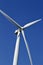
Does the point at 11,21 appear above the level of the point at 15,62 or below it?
above

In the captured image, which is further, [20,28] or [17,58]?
[20,28]

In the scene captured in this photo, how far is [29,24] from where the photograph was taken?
37.7 metres

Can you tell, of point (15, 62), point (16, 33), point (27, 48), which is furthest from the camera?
point (16, 33)

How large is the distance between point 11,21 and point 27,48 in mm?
5188

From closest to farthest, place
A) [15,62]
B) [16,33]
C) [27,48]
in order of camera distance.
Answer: [15,62]
[27,48]
[16,33]

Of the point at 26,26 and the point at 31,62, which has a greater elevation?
the point at 26,26

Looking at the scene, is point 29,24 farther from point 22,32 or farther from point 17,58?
point 17,58

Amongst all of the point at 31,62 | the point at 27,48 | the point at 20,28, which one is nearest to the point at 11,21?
the point at 20,28

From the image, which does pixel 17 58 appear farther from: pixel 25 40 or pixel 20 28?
pixel 20 28

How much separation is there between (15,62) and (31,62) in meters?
2.82

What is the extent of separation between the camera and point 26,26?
1491 inches

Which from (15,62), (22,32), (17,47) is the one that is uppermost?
(22,32)

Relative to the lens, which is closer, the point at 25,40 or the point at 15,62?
the point at 15,62

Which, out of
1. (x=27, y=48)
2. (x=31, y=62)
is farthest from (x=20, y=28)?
(x=31, y=62)
